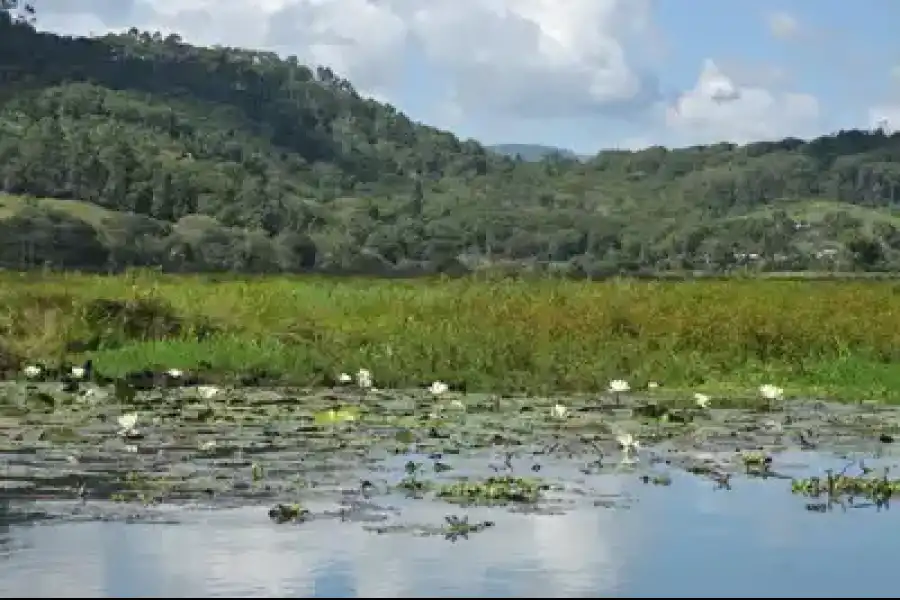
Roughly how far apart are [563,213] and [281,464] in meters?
175

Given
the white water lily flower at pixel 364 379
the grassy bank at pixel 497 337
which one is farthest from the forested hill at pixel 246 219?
the white water lily flower at pixel 364 379

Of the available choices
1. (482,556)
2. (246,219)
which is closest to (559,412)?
(482,556)

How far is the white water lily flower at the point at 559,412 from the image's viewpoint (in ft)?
55.1

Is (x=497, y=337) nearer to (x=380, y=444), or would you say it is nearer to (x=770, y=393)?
(x=770, y=393)

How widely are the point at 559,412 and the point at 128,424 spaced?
181 inches

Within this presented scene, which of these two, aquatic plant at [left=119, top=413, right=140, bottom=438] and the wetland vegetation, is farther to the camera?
aquatic plant at [left=119, top=413, right=140, bottom=438]

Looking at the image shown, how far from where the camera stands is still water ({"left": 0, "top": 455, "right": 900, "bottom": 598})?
30.0 ft

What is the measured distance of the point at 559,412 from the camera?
16.8m

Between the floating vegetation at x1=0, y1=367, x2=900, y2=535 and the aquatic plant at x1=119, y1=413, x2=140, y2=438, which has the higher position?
the aquatic plant at x1=119, y1=413, x2=140, y2=438

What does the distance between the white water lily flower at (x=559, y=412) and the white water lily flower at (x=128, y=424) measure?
434 cm

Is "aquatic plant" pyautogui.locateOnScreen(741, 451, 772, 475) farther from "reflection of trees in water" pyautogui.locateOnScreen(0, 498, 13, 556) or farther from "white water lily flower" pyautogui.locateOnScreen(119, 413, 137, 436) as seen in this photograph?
"reflection of trees in water" pyautogui.locateOnScreen(0, 498, 13, 556)

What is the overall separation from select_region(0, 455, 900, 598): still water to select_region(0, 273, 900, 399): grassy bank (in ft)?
30.3

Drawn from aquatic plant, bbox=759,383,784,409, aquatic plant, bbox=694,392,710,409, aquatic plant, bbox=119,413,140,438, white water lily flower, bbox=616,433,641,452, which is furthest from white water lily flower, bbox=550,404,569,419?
aquatic plant, bbox=119,413,140,438

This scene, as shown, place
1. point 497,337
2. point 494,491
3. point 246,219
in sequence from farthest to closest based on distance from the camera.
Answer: point 246,219, point 497,337, point 494,491
